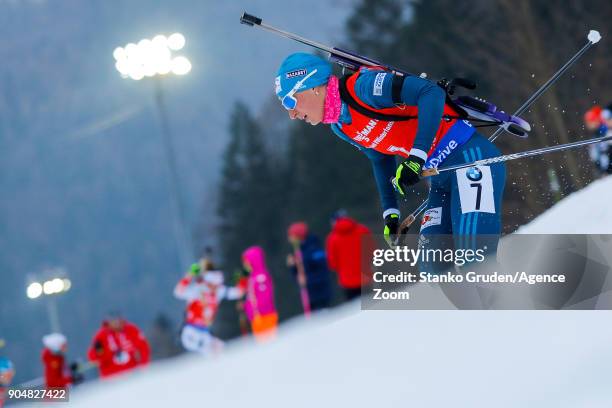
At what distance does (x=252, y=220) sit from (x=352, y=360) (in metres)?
39.2

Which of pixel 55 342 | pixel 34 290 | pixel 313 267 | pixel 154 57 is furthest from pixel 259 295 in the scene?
pixel 34 290

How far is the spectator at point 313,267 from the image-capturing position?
1170 centimetres

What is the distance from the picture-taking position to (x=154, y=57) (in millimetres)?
15008

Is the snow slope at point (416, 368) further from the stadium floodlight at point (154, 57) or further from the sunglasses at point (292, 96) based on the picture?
the stadium floodlight at point (154, 57)

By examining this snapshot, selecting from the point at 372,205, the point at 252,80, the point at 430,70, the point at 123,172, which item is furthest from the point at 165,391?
the point at 252,80

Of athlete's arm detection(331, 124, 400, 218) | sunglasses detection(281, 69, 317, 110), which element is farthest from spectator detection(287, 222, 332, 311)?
sunglasses detection(281, 69, 317, 110)

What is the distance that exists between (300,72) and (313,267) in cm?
732

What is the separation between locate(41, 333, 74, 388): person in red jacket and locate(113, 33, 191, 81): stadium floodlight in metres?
5.66

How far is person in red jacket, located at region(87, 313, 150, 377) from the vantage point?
35.2 ft

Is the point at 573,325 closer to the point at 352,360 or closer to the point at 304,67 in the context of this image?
the point at 352,360

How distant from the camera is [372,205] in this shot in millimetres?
32781

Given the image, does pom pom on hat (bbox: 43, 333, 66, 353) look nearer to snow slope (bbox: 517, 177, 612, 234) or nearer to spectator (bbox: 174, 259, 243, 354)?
spectator (bbox: 174, 259, 243, 354)

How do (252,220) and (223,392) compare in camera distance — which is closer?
(223,392)

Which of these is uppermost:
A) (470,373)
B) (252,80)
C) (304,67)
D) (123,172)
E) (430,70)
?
(252,80)
